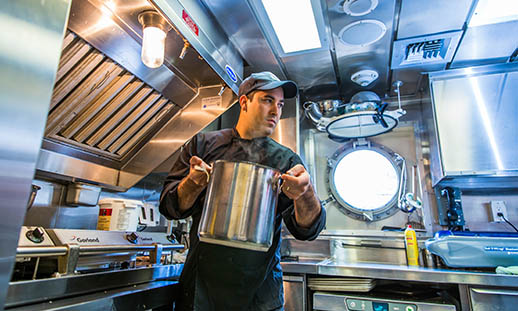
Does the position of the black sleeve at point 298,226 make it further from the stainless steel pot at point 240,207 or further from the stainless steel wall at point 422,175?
the stainless steel wall at point 422,175

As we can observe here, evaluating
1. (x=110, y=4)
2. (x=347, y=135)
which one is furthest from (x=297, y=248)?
(x=110, y=4)

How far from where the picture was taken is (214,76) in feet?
5.67

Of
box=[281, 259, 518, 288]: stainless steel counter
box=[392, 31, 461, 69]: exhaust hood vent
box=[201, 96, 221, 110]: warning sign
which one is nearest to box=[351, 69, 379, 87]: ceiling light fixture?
box=[392, 31, 461, 69]: exhaust hood vent

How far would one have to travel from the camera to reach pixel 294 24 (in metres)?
1.83

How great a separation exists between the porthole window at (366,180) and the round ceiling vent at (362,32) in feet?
3.59

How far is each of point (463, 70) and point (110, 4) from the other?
8.08 feet

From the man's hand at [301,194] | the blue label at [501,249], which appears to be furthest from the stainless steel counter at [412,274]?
the man's hand at [301,194]

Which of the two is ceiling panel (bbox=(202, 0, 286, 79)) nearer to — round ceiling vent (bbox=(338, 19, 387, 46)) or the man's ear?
→ round ceiling vent (bbox=(338, 19, 387, 46))

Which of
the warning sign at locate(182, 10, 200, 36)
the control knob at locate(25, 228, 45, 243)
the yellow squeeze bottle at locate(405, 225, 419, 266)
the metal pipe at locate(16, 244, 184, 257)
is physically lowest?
the yellow squeeze bottle at locate(405, 225, 419, 266)

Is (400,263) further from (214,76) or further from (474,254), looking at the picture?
(214,76)

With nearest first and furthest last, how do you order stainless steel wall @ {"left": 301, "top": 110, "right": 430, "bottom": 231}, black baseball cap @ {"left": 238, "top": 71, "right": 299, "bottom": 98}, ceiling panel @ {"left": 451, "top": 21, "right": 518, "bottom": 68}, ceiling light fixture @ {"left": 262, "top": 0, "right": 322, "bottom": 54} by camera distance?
black baseball cap @ {"left": 238, "top": 71, "right": 299, "bottom": 98}, ceiling light fixture @ {"left": 262, "top": 0, "right": 322, "bottom": 54}, ceiling panel @ {"left": 451, "top": 21, "right": 518, "bottom": 68}, stainless steel wall @ {"left": 301, "top": 110, "right": 430, "bottom": 231}

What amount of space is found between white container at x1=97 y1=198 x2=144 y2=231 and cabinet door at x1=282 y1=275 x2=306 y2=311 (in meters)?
0.93

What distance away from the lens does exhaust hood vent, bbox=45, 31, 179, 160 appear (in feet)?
4.41

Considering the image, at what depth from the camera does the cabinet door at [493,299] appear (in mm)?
1385
